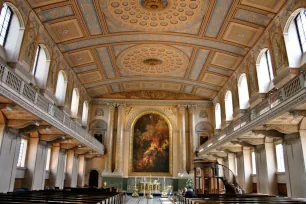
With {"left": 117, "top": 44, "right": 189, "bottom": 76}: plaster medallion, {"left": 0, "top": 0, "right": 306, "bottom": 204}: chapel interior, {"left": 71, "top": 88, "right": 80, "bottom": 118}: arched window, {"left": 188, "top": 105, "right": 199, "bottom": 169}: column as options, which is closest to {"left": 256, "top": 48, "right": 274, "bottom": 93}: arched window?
{"left": 0, "top": 0, "right": 306, "bottom": 204}: chapel interior

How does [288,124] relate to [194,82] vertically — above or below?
below

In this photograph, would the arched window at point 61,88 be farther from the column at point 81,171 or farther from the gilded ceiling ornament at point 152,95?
the gilded ceiling ornament at point 152,95

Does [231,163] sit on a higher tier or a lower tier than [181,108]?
lower

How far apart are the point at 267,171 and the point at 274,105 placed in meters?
5.68

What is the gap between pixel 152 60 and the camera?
2038 centimetres

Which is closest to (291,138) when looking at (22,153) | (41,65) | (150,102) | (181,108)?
(41,65)

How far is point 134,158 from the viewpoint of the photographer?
25.8m

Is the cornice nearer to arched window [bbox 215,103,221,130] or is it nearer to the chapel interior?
the chapel interior

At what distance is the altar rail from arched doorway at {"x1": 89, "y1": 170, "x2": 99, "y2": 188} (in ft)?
45.4

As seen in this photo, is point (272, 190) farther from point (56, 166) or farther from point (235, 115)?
point (56, 166)

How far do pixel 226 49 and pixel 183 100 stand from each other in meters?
10.5

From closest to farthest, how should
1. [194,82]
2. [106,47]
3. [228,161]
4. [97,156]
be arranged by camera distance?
[106,47]
[228,161]
[194,82]
[97,156]

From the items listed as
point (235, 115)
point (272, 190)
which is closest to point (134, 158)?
point (235, 115)

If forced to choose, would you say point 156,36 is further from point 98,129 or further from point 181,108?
point 98,129
